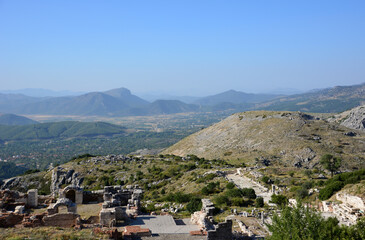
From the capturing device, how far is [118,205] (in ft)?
71.2

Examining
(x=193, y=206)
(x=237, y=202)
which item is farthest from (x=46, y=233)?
(x=237, y=202)

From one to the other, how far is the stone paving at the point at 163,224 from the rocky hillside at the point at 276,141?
135 ft

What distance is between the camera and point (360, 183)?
29250mm

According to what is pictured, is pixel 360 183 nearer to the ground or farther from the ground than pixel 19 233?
nearer to the ground

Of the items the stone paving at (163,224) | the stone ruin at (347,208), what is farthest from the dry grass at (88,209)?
the stone ruin at (347,208)

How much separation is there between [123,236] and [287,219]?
847cm

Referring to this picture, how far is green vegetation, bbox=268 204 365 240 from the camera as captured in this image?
1483 centimetres

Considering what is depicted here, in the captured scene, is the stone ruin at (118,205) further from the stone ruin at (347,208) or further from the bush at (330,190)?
the bush at (330,190)

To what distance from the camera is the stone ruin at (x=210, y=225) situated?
17.8 metres

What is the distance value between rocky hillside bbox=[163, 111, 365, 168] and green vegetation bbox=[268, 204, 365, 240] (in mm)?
41440

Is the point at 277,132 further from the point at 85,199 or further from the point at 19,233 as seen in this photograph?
the point at 19,233

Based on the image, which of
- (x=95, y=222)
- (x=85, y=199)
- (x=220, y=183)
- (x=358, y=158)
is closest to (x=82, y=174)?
(x=220, y=183)

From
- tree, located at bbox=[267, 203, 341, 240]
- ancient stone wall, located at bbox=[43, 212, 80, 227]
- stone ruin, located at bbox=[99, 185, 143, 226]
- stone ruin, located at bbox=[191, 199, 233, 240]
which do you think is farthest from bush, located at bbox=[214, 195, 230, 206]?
ancient stone wall, located at bbox=[43, 212, 80, 227]

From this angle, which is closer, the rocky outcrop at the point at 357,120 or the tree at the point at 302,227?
the tree at the point at 302,227
